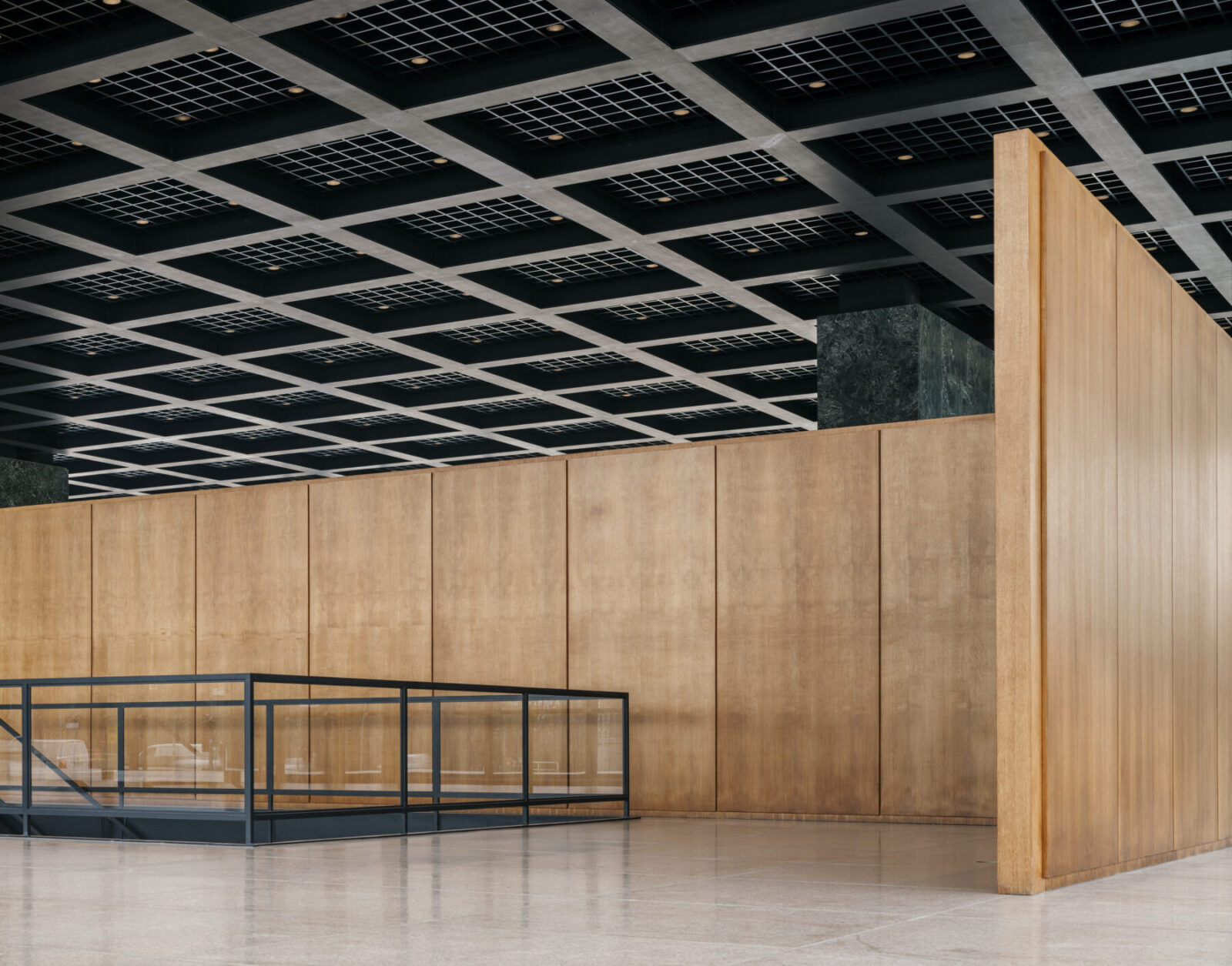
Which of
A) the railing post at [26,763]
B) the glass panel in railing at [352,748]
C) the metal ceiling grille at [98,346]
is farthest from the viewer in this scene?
the metal ceiling grille at [98,346]

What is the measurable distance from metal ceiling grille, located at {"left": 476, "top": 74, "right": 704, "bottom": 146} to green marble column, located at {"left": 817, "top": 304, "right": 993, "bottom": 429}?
445 centimetres

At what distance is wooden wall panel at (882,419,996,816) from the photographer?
11.5m

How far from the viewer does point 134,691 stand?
1008 cm

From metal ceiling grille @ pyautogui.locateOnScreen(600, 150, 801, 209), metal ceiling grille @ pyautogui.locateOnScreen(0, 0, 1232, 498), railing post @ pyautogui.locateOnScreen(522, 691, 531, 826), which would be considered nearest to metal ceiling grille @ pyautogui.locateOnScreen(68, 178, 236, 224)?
metal ceiling grille @ pyautogui.locateOnScreen(0, 0, 1232, 498)

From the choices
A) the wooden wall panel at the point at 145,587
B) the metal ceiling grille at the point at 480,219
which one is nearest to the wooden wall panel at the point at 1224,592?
the metal ceiling grille at the point at 480,219

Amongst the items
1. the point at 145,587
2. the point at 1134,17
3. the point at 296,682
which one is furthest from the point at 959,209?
the point at 145,587

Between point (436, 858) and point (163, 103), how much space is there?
6775mm

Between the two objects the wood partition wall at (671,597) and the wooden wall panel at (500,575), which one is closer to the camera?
the wood partition wall at (671,597)

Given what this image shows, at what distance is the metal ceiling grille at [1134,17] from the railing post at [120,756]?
8067 millimetres

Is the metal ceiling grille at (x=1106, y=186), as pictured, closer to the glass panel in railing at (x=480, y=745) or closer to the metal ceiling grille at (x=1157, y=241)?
the metal ceiling grille at (x=1157, y=241)

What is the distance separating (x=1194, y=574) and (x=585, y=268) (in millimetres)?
8288

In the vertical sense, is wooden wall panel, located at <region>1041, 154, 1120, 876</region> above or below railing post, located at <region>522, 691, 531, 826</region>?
above

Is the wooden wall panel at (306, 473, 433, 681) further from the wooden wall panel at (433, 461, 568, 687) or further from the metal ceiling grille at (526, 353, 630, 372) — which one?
the metal ceiling grille at (526, 353, 630, 372)

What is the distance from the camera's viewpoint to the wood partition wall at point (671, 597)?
11.7 metres
